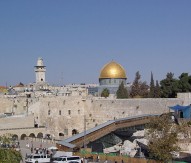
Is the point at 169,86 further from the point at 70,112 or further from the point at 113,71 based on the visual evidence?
the point at 113,71

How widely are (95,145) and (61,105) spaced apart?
14.1m

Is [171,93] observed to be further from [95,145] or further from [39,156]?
[39,156]

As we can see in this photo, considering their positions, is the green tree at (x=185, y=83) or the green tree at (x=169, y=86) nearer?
the green tree at (x=185, y=83)

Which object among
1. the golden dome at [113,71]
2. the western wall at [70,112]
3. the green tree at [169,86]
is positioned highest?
the golden dome at [113,71]

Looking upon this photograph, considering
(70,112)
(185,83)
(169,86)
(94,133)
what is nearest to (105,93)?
(169,86)

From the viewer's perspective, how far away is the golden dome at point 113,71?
57.0 meters

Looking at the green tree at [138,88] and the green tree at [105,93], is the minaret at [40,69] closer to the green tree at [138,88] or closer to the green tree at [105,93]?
the green tree at [105,93]

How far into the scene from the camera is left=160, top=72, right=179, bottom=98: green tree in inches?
1706

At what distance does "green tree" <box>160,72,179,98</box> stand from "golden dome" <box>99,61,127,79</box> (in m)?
12.6

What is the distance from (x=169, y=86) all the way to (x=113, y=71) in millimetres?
14052

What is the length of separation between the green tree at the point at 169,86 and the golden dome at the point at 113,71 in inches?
496

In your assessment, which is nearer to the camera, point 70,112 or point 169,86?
point 70,112

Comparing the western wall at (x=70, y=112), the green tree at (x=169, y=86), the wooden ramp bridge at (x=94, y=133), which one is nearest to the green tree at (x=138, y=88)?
the green tree at (x=169, y=86)

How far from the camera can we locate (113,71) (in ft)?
187
